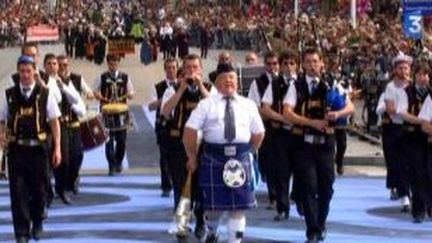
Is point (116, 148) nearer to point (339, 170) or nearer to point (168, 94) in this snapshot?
point (339, 170)

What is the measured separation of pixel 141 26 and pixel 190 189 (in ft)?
136

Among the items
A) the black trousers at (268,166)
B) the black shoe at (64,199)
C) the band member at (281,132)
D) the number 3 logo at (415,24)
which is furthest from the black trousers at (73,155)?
the number 3 logo at (415,24)

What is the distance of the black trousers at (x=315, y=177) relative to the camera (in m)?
13.6

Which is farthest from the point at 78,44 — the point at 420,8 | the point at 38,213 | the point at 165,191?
the point at 38,213

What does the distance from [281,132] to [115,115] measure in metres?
4.75

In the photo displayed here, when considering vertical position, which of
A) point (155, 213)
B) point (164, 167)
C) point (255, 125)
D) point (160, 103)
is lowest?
point (155, 213)

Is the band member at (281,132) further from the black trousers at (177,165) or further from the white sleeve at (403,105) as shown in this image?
the white sleeve at (403,105)

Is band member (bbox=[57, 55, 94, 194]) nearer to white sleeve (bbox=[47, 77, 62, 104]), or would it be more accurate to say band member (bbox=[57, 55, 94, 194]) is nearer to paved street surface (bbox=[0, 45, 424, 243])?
paved street surface (bbox=[0, 45, 424, 243])

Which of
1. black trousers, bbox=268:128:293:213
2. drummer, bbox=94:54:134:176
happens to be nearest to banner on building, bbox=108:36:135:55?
drummer, bbox=94:54:134:176

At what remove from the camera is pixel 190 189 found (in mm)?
13531

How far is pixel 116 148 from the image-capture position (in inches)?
806

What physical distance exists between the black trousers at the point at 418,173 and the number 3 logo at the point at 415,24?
7397 millimetres

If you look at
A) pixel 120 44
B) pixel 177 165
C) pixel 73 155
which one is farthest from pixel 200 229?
pixel 120 44

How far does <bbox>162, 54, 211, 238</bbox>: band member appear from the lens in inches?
543
